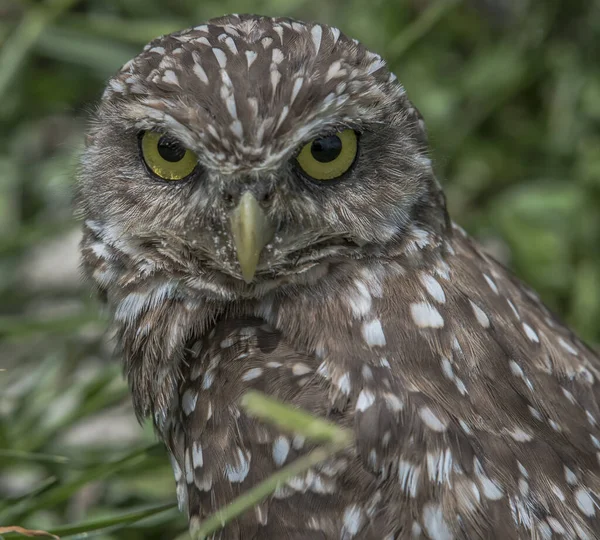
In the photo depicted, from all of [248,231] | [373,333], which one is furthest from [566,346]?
[248,231]

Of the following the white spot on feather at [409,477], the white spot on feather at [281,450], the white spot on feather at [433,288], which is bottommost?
the white spot on feather at [409,477]

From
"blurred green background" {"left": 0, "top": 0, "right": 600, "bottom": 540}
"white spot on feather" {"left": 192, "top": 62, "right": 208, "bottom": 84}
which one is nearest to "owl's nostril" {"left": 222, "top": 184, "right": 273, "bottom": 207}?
"white spot on feather" {"left": 192, "top": 62, "right": 208, "bottom": 84}

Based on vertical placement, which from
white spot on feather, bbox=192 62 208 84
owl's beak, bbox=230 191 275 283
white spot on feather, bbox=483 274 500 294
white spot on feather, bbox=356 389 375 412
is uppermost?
white spot on feather, bbox=192 62 208 84

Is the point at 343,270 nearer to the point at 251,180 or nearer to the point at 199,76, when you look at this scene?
the point at 251,180

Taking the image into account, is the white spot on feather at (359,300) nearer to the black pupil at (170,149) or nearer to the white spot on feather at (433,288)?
the white spot on feather at (433,288)

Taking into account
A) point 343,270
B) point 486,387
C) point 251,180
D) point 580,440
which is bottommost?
point 580,440

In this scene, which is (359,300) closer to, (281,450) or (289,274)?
(289,274)

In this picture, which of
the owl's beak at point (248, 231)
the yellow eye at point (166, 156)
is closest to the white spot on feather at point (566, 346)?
the owl's beak at point (248, 231)

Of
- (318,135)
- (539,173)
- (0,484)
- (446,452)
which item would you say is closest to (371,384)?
(446,452)

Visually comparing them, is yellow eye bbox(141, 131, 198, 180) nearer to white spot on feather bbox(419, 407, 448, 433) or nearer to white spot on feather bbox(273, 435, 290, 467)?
white spot on feather bbox(273, 435, 290, 467)
